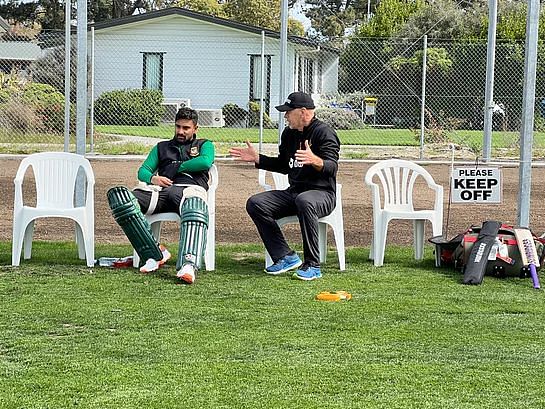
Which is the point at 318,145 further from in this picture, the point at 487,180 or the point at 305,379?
the point at 305,379

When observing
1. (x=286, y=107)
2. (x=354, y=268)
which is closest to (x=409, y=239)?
(x=354, y=268)

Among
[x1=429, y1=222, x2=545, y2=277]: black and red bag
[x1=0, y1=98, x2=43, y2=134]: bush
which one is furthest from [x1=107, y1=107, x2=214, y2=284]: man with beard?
[x1=0, y1=98, x2=43, y2=134]: bush

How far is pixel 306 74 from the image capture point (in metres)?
21.8

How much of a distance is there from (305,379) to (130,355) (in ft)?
3.13

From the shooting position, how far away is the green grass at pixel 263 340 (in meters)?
4.69

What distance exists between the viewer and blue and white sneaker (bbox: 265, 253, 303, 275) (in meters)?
7.94

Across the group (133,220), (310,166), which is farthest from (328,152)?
(133,220)

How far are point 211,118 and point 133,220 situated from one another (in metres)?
14.9

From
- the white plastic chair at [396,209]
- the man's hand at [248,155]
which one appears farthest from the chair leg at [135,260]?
the white plastic chair at [396,209]

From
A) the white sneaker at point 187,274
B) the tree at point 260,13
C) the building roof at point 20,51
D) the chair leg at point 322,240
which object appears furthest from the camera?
the tree at point 260,13

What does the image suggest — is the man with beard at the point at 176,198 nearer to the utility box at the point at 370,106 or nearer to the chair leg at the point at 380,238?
the chair leg at the point at 380,238

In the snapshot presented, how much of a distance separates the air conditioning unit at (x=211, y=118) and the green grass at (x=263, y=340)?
14.2 metres

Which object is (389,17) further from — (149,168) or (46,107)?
(149,168)

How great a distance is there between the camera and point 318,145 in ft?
26.3
